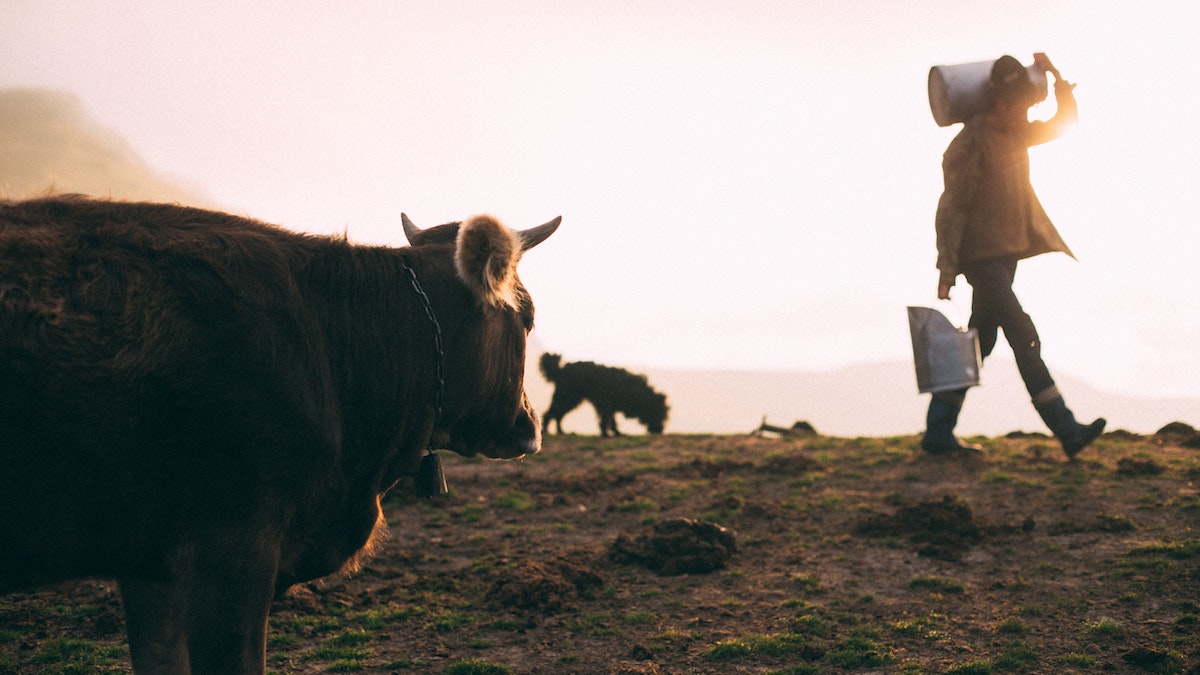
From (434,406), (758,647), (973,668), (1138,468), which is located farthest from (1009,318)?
(434,406)

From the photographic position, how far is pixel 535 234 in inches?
161

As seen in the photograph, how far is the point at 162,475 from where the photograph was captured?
2.90 meters

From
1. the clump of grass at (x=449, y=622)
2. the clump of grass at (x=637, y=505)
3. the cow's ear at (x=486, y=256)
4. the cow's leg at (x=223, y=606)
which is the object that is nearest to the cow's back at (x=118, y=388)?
the cow's leg at (x=223, y=606)

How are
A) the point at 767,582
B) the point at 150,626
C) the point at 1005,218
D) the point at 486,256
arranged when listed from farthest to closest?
the point at 1005,218 → the point at 767,582 → the point at 486,256 → the point at 150,626

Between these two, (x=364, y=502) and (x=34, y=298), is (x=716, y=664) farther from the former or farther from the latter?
(x=34, y=298)

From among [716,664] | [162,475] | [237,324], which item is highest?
[237,324]

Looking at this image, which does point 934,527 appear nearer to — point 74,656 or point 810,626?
point 810,626

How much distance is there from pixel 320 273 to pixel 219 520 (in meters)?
1.06

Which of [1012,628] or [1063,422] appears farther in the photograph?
[1063,422]

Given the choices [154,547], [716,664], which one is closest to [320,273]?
[154,547]

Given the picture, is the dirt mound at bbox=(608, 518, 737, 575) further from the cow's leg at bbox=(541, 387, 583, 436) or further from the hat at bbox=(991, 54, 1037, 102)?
the cow's leg at bbox=(541, 387, 583, 436)

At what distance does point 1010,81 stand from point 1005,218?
1.29 metres

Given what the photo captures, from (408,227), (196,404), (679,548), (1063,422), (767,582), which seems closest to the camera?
(196,404)

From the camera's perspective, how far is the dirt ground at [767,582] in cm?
529
